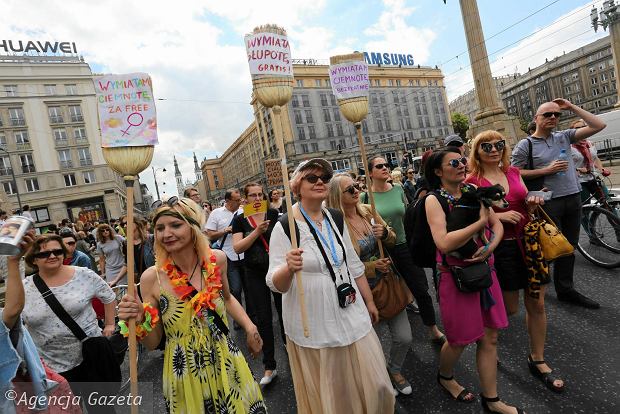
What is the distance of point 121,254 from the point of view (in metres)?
5.91

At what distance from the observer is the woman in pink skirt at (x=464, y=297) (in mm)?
2293

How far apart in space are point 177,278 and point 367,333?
123cm

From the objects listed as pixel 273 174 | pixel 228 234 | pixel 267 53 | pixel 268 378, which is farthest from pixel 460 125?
pixel 267 53

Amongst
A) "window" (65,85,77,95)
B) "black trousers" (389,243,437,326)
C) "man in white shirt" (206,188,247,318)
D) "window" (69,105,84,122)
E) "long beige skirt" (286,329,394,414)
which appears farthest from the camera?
"window" (65,85,77,95)

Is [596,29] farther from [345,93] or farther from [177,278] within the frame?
[177,278]

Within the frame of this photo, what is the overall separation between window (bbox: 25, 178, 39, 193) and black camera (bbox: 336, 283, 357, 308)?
49330mm

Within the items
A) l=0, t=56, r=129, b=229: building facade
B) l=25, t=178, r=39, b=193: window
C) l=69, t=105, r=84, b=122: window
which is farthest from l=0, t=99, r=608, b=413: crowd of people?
l=69, t=105, r=84, b=122: window

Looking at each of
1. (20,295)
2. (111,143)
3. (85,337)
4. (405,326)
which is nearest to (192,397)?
(20,295)

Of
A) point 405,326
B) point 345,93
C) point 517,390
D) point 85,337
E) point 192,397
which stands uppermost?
point 345,93

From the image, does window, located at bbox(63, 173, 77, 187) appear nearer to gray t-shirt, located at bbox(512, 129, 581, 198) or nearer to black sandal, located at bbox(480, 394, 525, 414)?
A: gray t-shirt, located at bbox(512, 129, 581, 198)

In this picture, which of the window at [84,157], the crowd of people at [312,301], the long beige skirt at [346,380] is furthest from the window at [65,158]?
the long beige skirt at [346,380]

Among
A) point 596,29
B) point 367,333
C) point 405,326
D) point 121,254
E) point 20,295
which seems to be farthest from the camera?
point 596,29

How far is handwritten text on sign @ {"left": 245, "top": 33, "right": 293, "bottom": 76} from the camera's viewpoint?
2270 millimetres

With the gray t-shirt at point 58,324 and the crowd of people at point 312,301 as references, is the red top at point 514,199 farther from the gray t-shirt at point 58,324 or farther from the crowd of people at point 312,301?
the gray t-shirt at point 58,324
